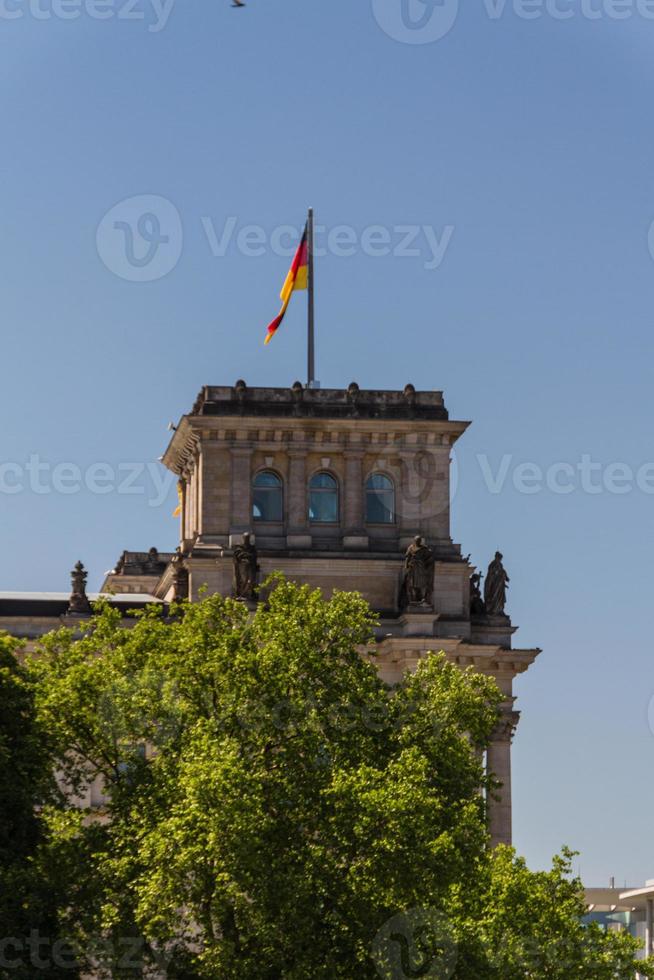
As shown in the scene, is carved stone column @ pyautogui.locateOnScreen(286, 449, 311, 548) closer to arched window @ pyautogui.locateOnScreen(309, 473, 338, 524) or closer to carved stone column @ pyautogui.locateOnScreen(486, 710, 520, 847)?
arched window @ pyautogui.locateOnScreen(309, 473, 338, 524)

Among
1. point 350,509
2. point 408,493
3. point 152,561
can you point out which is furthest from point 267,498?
point 152,561

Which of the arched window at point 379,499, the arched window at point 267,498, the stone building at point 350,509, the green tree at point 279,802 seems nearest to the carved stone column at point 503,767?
the stone building at point 350,509

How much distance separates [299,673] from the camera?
72.1m

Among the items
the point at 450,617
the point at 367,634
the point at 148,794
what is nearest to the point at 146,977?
the point at 148,794

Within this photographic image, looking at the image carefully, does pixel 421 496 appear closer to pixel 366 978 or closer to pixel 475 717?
pixel 475 717

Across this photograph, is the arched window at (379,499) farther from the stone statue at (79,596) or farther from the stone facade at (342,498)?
the stone statue at (79,596)

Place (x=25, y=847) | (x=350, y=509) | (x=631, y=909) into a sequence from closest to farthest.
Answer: (x=25, y=847)
(x=350, y=509)
(x=631, y=909)

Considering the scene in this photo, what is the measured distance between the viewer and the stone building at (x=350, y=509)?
108562 mm

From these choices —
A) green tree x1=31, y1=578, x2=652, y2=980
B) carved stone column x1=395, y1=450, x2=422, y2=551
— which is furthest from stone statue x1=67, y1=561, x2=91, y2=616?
green tree x1=31, y1=578, x2=652, y2=980

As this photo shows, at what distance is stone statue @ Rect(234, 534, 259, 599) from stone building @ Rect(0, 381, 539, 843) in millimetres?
1941

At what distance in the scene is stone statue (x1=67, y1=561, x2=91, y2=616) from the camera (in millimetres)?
106875

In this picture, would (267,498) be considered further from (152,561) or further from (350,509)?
(152,561)

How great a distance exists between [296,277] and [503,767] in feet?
78.4

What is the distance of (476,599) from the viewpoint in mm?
111938
